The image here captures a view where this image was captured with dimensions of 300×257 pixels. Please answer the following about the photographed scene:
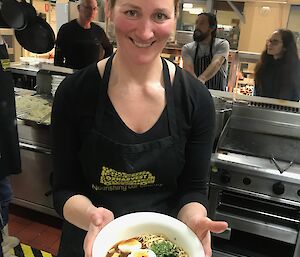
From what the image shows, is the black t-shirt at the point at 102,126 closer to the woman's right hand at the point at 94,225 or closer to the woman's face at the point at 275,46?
the woman's right hand at the point at 94,225

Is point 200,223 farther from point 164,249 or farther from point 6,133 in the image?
point 6,133

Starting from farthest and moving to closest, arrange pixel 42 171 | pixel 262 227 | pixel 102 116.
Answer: pixel 42 171, pixel 262 227, pixel 102 116

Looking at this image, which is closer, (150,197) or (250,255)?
(150,197)

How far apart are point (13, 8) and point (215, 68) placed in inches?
52.4

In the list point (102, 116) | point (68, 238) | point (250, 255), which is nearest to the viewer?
point (102, 116)

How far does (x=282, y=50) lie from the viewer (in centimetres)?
192

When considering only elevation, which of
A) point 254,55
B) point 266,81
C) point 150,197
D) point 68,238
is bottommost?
point 68,238

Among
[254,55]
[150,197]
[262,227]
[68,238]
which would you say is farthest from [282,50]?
[68,238]

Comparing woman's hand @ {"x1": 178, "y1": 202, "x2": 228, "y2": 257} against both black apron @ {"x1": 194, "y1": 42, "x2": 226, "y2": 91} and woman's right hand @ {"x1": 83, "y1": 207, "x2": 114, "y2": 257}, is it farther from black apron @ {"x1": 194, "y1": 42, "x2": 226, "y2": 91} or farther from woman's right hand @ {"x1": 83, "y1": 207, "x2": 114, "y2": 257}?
black apron @ {"x1": 194, "y1": 42, "x2": 226, "y2": 91}

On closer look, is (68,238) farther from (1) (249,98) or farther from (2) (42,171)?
(1) (249,98)

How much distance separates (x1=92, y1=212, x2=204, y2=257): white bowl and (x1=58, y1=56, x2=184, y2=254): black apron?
0.32ft

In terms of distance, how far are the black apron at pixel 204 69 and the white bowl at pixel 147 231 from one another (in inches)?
58.8

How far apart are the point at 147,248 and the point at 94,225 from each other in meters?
0.13

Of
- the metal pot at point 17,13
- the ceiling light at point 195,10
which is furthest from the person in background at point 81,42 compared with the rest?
the ceiling light at point 195,10
